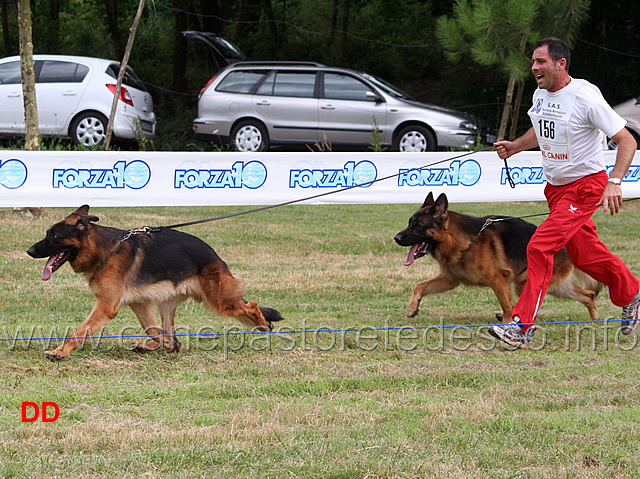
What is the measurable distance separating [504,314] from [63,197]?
4.61 meters

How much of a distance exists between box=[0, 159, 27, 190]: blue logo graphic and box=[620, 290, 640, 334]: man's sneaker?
5.88 metres

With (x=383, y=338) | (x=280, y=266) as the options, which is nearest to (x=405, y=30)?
(x=280, y=266)

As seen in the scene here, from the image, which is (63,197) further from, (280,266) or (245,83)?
(245,83)

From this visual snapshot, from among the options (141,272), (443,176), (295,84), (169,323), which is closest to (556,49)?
(141,272)

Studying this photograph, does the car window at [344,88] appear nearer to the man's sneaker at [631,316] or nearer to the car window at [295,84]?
the car window at [295,84]

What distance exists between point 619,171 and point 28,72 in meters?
8.82

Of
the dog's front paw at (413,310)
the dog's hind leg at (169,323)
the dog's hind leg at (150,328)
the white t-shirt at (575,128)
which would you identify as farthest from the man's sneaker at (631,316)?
the dog's hind leg at (150,328)

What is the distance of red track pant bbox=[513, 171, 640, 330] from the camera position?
5.72 m

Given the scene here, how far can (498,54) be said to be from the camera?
16.7 metres

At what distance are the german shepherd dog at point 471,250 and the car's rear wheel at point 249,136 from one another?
921cm

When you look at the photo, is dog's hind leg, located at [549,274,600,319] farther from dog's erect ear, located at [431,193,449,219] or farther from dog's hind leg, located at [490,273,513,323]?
dog's erect ear, located at [431,193,449,219]

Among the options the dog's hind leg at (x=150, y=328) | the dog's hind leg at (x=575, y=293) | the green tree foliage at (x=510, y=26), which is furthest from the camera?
the green tree foliage at (x=510, y=26)

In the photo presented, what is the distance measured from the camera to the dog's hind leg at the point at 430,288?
7.24 m

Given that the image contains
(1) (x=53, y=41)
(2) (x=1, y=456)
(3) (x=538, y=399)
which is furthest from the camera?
(1) (x=53, y=41)
